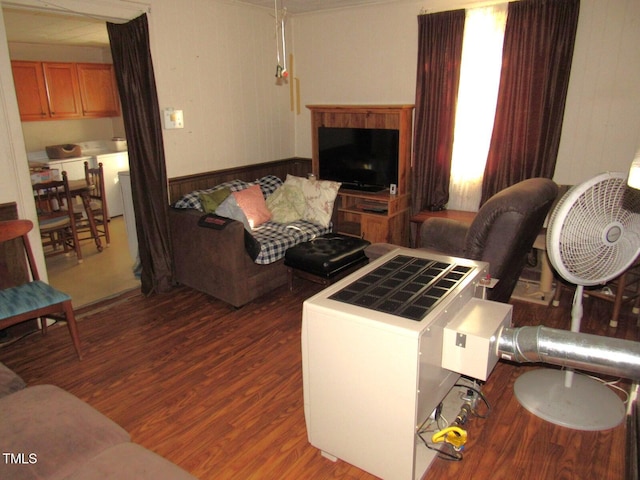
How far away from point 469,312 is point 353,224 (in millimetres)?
2955

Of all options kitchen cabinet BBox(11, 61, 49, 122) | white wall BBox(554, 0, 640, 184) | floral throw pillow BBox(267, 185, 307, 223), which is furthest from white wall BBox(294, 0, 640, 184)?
kitchen cabinet BBox(11, 61, 49, 122)

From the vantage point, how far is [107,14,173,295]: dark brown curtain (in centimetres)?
348

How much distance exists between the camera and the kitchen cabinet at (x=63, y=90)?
6102mm

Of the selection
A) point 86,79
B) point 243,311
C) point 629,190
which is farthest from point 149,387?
point 86,79

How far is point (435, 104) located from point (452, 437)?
10.0 ft

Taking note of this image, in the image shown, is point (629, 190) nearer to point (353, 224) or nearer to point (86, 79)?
point (353, 224)

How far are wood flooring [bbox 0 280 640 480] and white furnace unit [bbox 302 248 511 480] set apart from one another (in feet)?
0.94

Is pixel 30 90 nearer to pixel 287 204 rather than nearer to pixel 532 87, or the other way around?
pixel 287 204

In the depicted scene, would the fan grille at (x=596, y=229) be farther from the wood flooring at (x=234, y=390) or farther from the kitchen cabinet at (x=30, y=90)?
the kitchen cabinet at (x=30, y=90)

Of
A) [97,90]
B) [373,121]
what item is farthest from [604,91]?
[97,90]

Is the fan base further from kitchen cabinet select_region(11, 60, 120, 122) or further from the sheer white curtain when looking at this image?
kitchen cabinet select_region(11, 60, 120, 122)

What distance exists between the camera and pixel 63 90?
645cm

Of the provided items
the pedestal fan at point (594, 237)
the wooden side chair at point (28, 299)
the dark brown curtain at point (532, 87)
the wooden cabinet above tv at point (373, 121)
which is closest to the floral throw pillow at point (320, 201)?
the wooden cabinet above tv at point (373, 121)

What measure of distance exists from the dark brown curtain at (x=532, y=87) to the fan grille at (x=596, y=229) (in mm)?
1828
